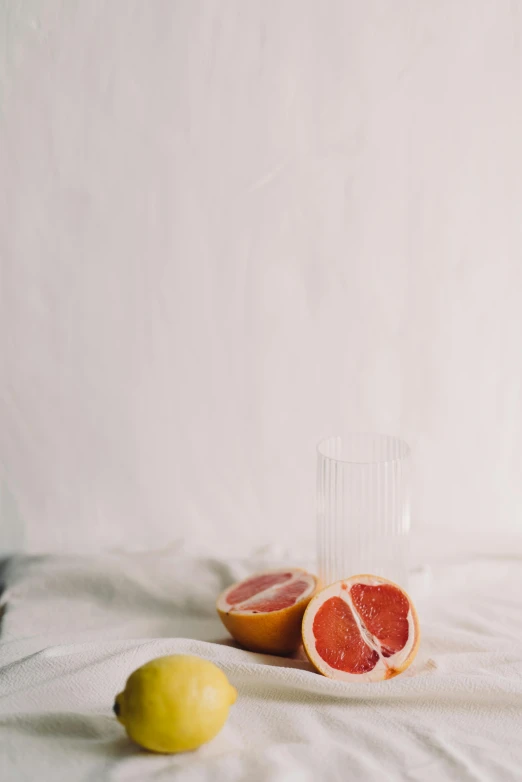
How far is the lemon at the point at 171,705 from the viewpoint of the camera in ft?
2.70

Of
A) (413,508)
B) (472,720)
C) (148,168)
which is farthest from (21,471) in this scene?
(472,720)

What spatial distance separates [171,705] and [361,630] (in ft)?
0.99

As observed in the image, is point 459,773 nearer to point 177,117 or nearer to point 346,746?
point 346,746

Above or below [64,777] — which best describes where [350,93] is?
above

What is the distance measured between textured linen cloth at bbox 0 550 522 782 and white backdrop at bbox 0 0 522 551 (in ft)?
0.60

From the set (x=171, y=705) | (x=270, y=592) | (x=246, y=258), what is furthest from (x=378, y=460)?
(x=171, y=705)

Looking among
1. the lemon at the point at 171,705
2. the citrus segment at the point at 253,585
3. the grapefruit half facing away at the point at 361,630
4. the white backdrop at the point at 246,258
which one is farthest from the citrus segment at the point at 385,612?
the white backdrop at the point at 246,258

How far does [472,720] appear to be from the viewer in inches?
37.3

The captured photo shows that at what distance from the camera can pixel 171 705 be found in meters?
0.83

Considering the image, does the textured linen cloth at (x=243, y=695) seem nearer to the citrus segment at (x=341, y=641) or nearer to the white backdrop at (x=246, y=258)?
the citrus segment at (x=341, y=641)

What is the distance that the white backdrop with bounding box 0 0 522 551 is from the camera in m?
1.25

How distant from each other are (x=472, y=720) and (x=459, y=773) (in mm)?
111

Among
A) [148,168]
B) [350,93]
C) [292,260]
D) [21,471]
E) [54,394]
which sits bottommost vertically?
[21,471]

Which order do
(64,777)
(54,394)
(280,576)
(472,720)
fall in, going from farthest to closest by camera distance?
(54,394), (280,576), (472,720), (64,777)
